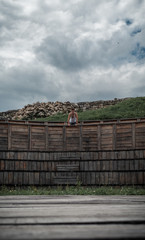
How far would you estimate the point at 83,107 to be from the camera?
3862 cm

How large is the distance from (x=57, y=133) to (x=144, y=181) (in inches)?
209

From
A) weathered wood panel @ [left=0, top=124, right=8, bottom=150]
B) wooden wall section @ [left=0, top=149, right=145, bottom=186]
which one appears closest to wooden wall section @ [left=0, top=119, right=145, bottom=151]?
weathered wood panel @ [left=0, top=124, right=8, bottom=150]

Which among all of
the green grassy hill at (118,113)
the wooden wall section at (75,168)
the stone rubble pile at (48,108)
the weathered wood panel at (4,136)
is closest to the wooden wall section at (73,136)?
the weathered wood panel at (4,136)

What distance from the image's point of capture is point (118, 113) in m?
29.1

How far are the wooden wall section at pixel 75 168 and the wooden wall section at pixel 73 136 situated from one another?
0.42m

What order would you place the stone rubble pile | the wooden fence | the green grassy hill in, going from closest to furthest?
the wooden fence < the green grassy hill < the stone rubble pile

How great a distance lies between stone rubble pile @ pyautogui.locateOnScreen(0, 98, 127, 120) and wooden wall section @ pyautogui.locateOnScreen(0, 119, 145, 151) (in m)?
20.0

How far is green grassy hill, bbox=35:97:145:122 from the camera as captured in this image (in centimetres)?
2752

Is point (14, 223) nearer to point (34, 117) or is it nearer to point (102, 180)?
point (102, 180)

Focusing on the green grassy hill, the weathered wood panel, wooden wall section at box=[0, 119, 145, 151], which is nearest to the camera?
wooden wall section at box=[0, 119, 145, 151]

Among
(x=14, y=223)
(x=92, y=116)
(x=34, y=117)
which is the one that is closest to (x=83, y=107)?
(x=34, y=117)

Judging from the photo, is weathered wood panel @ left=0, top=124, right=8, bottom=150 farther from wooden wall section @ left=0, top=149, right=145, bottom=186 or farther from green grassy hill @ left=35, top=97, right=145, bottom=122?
green grassy hill @ left=35, top=97, right=145, bottom=122

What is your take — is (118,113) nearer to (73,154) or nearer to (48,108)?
(48,108)

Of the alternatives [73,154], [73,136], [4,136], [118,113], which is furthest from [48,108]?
[73,154]
